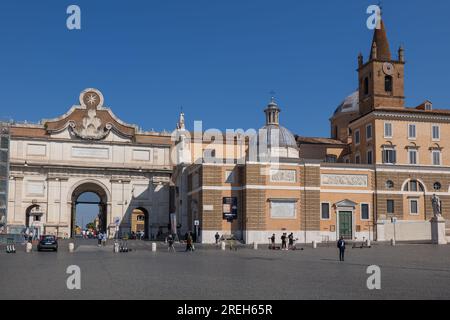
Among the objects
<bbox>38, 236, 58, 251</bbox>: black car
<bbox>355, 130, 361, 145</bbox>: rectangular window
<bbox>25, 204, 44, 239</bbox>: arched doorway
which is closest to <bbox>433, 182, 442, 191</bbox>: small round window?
<bbox>355, 130, 361, 145</bbox>: rectangular window

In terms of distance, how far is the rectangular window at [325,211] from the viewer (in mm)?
59219

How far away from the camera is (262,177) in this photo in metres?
57.4

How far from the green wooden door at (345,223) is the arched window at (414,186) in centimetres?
642

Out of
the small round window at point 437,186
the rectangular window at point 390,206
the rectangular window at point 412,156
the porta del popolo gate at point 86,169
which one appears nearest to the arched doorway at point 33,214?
the porta del popolo gate at point 86,169

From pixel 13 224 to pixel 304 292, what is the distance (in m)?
62.4

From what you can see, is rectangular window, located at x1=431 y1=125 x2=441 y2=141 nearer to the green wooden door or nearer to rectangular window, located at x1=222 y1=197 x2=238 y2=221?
the green wooden door

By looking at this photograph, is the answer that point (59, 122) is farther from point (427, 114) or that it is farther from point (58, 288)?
point (58, 288)

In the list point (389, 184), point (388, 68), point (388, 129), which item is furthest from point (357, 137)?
point (388, 68)

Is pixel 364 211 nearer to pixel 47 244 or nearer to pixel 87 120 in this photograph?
pixel 47 244

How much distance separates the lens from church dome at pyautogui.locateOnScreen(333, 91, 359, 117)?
8089 cm

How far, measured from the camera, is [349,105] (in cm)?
8194

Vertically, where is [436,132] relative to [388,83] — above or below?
below

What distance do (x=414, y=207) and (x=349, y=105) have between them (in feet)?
80.9
